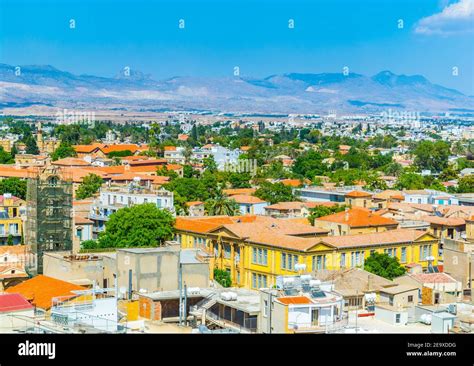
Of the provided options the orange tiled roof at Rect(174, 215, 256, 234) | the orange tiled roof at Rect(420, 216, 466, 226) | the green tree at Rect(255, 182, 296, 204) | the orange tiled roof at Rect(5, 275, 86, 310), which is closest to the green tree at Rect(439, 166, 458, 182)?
the green tree at Rect(255, 182, 296, 204)

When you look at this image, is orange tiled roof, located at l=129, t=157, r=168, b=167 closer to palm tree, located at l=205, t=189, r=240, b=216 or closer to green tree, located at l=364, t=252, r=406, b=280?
palm tree, located at l=205, t=189, r=240, b=216

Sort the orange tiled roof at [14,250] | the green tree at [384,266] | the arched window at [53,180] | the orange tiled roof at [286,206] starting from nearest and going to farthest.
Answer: the green tree at [384,266], the orange tiled roof at [14,250], the arched window at [53,180], the orange tiled roof at [286,206]

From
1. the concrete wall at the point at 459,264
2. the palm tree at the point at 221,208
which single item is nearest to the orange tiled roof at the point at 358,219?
the concrete wall at the point at 459,264

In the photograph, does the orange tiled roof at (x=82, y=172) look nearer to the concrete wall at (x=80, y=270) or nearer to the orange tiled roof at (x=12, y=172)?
the orange tiled roof at (x=12, y=172)

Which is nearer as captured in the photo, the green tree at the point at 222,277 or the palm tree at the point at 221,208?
the green tree at the point at 222,277

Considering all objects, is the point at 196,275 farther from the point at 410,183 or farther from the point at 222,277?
the point at 410,183

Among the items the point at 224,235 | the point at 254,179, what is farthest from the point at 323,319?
the point at 254,179

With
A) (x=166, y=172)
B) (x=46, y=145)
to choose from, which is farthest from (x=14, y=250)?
(x=46, y=145)
